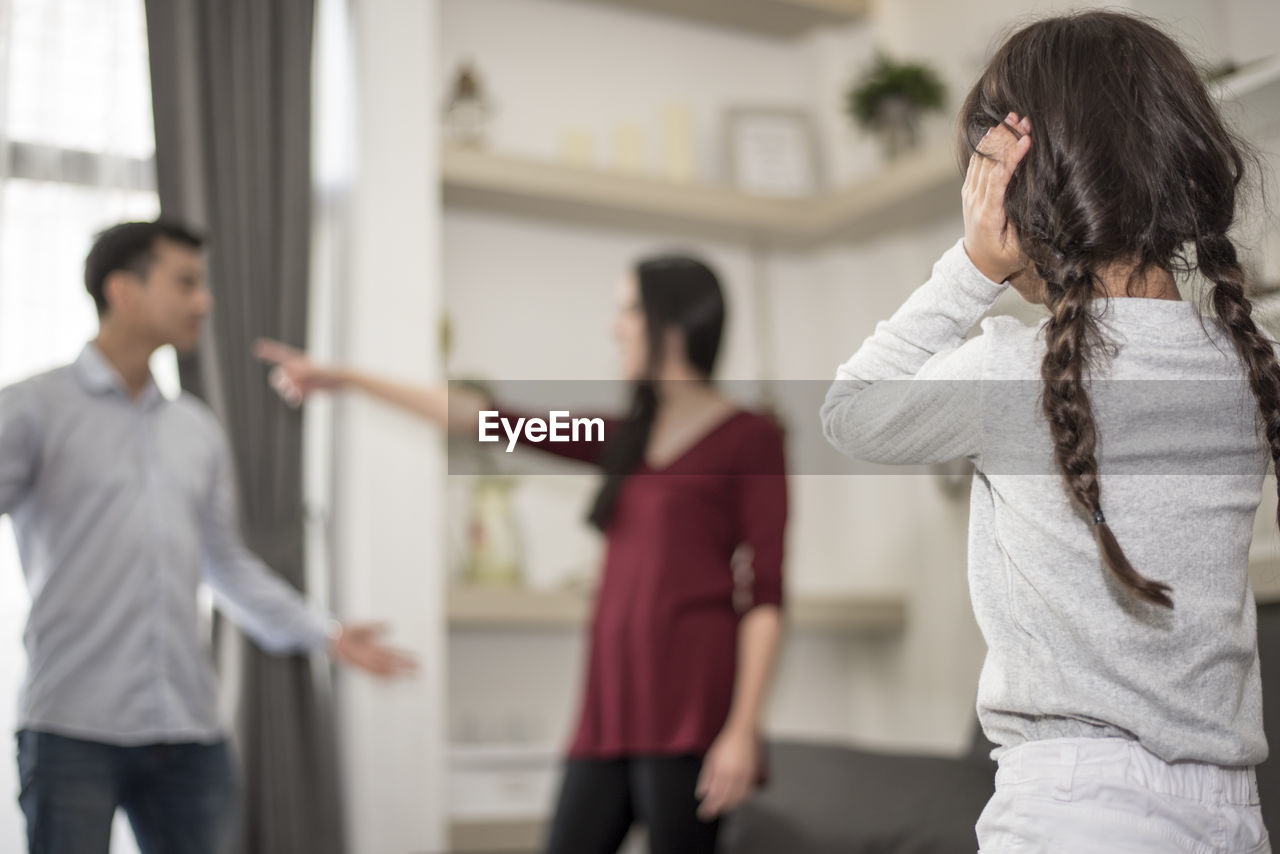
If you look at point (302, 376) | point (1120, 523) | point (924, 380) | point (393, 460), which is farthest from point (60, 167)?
point (1120, 523)

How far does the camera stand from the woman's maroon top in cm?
162

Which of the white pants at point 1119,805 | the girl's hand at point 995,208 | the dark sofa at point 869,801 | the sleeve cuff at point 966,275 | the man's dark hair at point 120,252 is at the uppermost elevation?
the man's dark hair at point 120,252

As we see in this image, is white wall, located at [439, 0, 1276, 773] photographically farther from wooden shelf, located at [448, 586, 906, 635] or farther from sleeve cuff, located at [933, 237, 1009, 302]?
sleeve cuff, located at [933, 237, 1009, 302]

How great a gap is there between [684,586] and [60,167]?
153cm

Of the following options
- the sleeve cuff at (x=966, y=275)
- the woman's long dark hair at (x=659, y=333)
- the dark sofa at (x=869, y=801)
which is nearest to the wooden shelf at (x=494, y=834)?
the dark sofa at (x=869, y=801)

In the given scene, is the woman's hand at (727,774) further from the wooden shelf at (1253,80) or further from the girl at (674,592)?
the wooden shelf at (1253,80)

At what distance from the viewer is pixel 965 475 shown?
288 centimetres

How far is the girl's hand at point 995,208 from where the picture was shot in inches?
29.8

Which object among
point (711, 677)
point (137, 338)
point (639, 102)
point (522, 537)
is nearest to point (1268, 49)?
point (711, 677)

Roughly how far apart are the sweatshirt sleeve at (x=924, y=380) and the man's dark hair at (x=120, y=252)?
1281 millimetres

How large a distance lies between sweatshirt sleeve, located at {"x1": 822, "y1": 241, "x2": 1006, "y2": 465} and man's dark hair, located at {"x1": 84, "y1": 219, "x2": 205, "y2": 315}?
1281 mm

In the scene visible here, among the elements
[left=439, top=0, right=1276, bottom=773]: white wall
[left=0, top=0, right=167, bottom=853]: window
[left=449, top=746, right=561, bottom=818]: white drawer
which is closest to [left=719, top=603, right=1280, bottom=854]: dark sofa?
[left=449, top=746, right=561, bottom=818]: white drawer

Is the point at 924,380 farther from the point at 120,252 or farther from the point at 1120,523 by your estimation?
the point at 120,252

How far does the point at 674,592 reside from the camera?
1.66 metres
